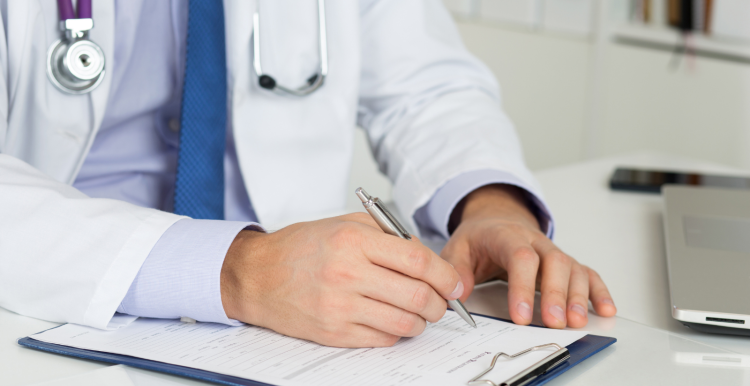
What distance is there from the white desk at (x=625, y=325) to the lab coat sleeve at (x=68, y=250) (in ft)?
0.10

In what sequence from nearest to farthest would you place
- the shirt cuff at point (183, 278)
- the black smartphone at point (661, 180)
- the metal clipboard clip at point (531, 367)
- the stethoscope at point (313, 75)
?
the metal clipboard clip at point (531, 367), the shirt cuff at point (183, 278), the stethoscope at point (313, 75), the black smartphone at point (661, 180)

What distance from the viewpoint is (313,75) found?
3.04 feet

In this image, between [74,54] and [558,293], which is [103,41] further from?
[558,293]

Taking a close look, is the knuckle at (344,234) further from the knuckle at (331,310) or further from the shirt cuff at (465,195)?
the shirt cuff at (465,195)

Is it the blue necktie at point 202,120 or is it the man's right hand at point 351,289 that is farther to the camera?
the blue necktie at point 202,120

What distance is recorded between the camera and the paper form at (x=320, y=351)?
425 millimetres

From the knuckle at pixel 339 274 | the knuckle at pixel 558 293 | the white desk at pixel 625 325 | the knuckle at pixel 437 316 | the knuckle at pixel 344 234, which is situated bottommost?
the white desk at pixel 625 325

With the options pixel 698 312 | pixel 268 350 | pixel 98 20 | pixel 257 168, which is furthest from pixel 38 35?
pixel 698 312

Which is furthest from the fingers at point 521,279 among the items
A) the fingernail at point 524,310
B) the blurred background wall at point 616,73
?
the blurred background wall at point 616,73

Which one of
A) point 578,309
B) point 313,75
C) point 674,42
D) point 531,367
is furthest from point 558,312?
point 674,42

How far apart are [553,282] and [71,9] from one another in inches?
23.1

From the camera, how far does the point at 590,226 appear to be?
2.80 feet

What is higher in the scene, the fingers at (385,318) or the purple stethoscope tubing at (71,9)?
the purple stethoscope tubing at (71,9)

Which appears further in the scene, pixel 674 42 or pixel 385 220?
pixel 674 42
